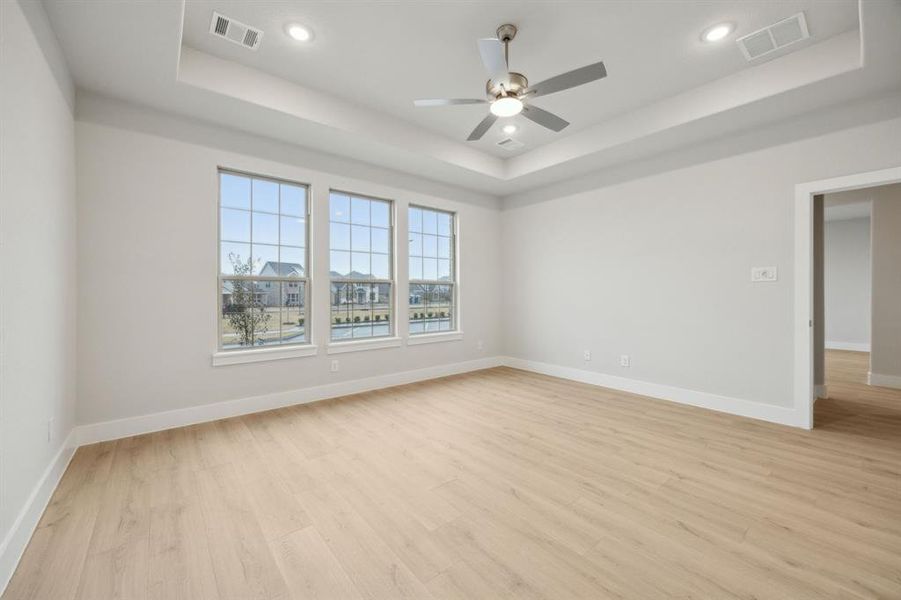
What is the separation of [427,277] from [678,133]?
3.41 meters

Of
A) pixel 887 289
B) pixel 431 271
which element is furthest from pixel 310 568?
pixel 887 289

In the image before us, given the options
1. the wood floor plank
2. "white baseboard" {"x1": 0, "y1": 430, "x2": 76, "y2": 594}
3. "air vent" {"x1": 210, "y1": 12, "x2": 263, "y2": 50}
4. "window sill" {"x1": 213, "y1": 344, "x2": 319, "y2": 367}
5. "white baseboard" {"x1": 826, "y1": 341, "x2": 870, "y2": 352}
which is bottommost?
the wood floor plank

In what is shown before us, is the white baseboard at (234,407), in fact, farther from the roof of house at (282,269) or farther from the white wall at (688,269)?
the white wall at (688,269)

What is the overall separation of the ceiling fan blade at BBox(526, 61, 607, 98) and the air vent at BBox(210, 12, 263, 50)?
2.07m

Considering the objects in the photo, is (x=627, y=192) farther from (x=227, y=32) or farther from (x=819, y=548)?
(x=227, y=32)

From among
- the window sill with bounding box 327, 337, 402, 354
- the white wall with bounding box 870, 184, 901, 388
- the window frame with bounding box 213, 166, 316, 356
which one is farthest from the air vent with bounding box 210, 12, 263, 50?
the white wall with bounding box 870, 184, 901, 388

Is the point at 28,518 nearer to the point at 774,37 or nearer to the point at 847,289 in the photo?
the point at 774,37

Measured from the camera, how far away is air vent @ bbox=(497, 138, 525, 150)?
183 inches

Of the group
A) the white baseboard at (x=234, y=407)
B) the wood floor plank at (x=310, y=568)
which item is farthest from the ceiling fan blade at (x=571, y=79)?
the white baseboard at (x=234, y=407)

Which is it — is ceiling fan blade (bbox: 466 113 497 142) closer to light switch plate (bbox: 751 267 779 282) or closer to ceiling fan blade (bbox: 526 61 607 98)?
ceiling fan blade (bbox: 526 61 607 98)

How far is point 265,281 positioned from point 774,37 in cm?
483

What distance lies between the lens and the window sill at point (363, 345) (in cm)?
436

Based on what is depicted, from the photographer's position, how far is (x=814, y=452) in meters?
2.82

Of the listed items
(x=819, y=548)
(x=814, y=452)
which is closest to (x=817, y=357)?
(x=814, y=452)
